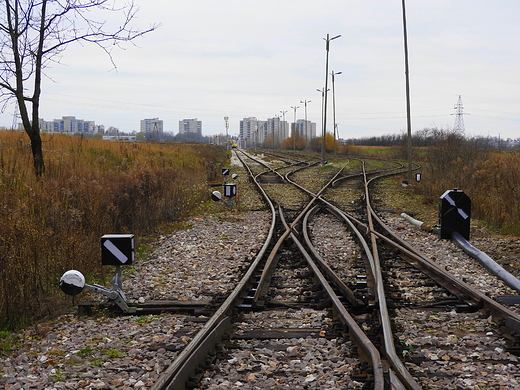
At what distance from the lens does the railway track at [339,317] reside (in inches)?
158

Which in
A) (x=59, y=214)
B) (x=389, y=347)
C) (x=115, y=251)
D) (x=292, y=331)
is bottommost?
(x=292, y=331)

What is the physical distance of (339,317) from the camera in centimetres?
517

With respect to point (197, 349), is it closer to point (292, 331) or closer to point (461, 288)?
point (292, 331)

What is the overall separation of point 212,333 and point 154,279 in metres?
2.91

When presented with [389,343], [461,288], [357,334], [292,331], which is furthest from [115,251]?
[461,288]

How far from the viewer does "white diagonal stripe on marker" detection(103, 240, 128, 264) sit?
243 inches

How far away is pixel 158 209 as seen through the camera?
499 inches

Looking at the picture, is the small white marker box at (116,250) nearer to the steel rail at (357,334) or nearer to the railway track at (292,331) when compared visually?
the railway track at (292,331)

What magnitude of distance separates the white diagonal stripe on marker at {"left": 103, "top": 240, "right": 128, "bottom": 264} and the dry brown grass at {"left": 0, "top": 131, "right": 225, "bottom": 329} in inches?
32.0

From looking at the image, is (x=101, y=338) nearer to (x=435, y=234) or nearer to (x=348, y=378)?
(x=348, y=378)

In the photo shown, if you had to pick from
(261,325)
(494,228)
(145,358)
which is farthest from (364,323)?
(494,228)

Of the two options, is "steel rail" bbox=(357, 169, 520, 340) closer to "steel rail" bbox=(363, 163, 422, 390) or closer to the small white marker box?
"steel rail" bbox=(363, 163, 422, 390)

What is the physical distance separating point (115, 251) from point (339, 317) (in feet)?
8.68

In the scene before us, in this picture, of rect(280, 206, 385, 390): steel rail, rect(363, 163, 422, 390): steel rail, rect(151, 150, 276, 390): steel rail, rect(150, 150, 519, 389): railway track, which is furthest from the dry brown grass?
rect(363, 163, 422, 390): steel rail
